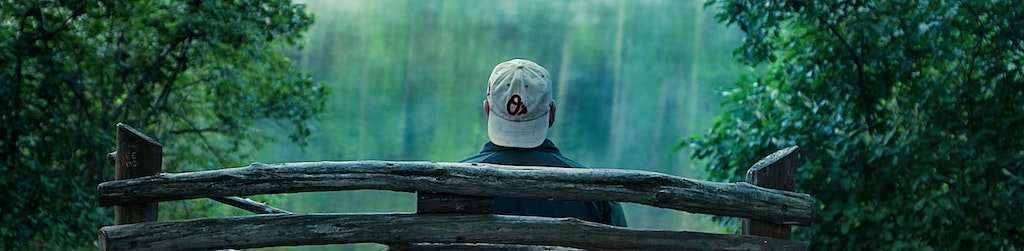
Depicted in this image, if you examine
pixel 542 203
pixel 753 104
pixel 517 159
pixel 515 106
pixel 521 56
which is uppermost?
pixel 521 56

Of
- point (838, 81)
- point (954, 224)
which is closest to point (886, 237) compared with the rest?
point (954, 224)

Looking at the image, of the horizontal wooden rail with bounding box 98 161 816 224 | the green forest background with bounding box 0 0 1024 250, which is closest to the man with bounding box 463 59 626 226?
the horizontal wooden rail with bounding box 98 161 816 224

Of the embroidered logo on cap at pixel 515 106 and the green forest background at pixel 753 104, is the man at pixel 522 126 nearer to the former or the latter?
the embroidered logo on cap at pixel 515 106

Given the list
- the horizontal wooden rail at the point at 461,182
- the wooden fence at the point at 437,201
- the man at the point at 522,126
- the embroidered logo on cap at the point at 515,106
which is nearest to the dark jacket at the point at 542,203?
the man at the point at 522,126

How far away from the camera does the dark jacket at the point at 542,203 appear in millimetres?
3998

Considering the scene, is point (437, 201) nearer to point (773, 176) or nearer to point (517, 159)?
point (517, 159)

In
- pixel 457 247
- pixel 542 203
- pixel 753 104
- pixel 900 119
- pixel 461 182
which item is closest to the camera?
pixel 461 182

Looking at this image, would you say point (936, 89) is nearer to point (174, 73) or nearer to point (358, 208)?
point (174, 73)

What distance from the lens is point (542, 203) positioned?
13.2 ft

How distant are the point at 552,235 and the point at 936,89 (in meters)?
4.32

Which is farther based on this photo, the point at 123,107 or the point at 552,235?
the point at 123,107

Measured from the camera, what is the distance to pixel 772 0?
763 cm

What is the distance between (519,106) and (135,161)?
1020 millimetres

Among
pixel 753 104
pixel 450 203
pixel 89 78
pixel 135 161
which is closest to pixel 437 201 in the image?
pixel 450 203
